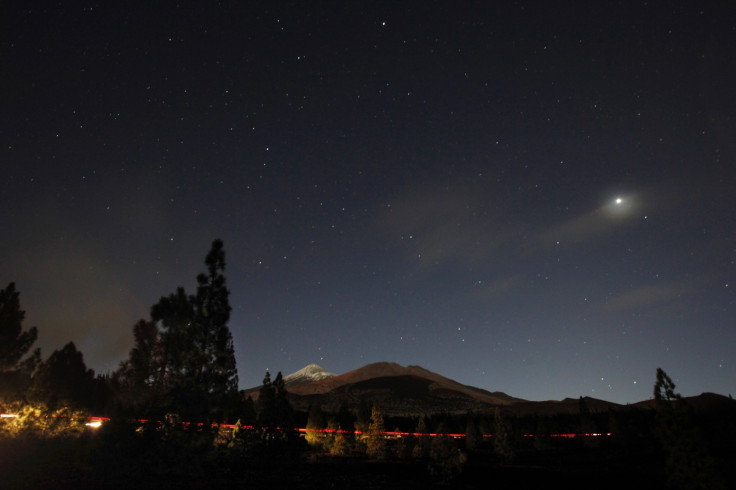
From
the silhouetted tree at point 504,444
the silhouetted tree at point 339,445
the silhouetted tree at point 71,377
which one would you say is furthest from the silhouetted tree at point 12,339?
the silhouetted tree at point 504,444

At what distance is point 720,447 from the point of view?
4597 centimetres

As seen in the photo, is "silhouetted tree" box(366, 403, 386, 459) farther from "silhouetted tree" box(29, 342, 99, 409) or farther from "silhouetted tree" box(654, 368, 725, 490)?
"silhouetted tree" box(29, 342, 99, 409)

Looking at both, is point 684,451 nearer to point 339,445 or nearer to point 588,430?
point 339,445

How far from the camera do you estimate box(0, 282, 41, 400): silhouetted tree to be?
32312mm

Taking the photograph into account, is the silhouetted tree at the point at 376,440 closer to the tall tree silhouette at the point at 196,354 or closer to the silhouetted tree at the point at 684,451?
the tall tree silhouette at the point at 196,354

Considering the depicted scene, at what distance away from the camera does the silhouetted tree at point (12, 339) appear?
32.3 meters

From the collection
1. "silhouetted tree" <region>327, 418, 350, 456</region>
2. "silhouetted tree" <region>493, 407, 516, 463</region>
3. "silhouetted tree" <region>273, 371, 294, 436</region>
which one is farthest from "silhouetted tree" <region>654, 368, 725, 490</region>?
"silhouetted tree" <region>327, 418, 350, 456</region>

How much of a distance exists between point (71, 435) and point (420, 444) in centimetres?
3495

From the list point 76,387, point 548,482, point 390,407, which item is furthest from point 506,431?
point 390,407

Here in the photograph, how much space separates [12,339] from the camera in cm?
3325

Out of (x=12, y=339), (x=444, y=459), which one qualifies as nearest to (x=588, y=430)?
(x=444, y=459)

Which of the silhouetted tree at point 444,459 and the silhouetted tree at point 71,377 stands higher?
the silhouetted tree at point 71,377

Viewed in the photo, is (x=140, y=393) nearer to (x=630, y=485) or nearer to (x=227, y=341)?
(x=227, y=341)

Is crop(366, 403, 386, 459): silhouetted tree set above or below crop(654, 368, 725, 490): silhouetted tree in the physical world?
below
